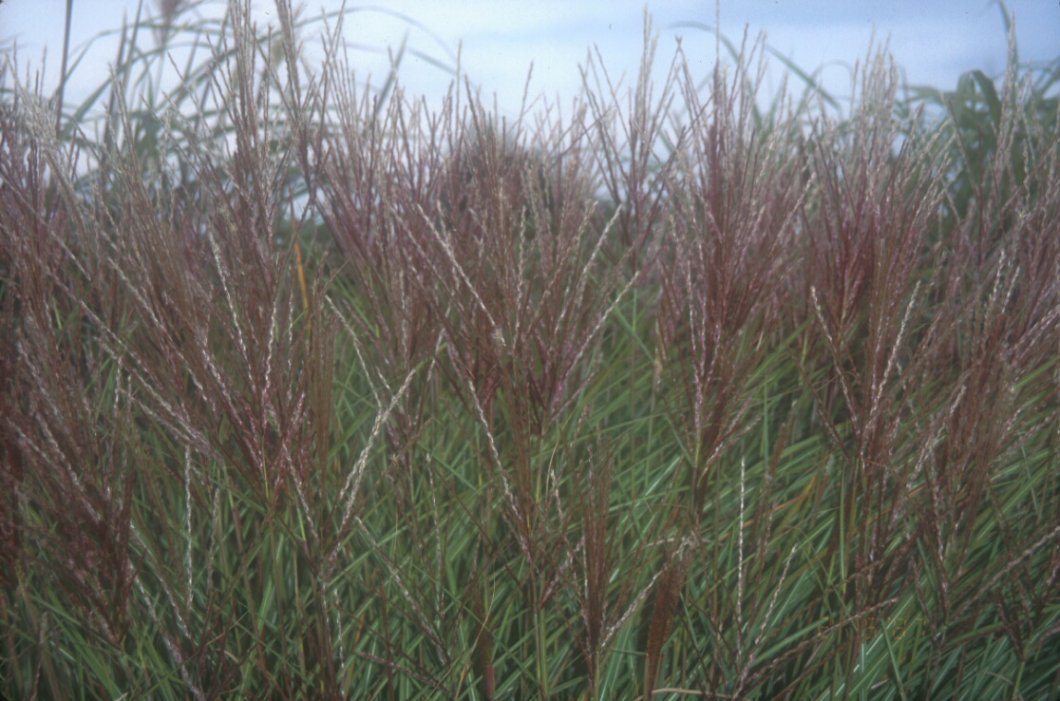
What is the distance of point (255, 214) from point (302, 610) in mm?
574

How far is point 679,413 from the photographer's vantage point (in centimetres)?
173

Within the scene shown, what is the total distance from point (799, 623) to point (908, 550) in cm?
25

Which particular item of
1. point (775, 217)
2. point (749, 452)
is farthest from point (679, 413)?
point (775, 217)

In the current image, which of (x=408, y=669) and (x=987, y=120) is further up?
(x=987, y=120)

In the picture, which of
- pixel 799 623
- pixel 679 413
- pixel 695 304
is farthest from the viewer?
pixel 679 413

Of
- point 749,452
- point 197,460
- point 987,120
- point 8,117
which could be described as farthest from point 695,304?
point 987,120

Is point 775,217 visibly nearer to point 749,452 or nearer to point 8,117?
point 749,452

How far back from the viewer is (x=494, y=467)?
146cm

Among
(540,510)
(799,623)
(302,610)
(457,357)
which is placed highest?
(457,357)

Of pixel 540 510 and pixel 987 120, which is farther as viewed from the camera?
pixel 987 120

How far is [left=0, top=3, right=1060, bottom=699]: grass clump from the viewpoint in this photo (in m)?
1.21

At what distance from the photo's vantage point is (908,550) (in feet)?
4.35

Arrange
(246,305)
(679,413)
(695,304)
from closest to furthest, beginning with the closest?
1. (246,305)
2. (695,304)
3. (679,413)

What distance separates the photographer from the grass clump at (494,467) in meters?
1.21
